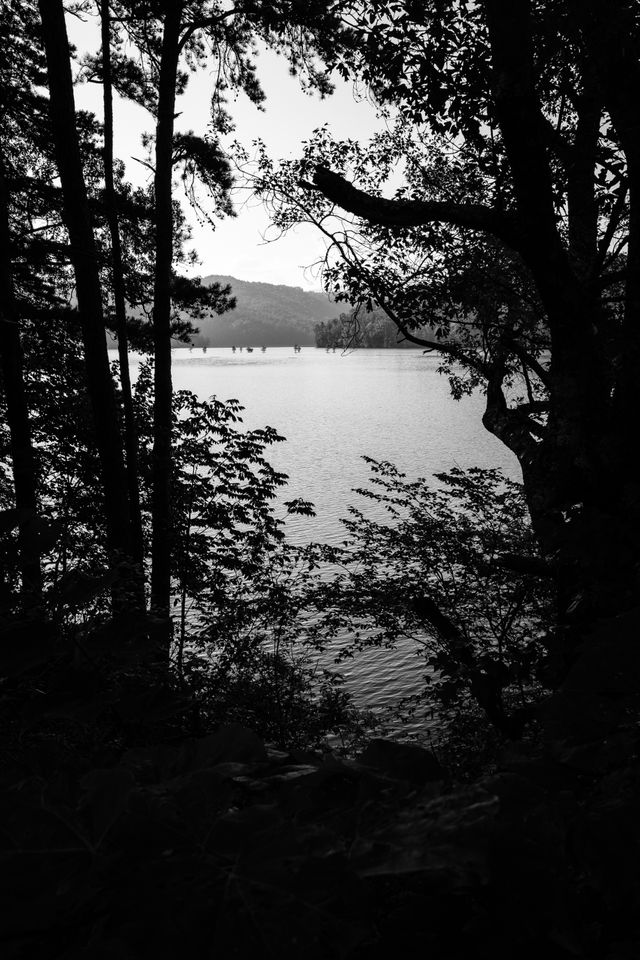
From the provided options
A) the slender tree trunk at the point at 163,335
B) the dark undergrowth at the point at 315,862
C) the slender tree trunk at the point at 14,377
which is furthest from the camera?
the slender tree trunk at the point at 163,335

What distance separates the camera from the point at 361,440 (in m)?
38.2

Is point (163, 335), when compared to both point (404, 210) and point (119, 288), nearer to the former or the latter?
point (119, 288)

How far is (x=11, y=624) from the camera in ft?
3.53

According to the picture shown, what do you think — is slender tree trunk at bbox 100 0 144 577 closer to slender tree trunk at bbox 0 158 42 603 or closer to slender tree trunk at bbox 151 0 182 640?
slender tree trunk at bbox 151 0 182 640

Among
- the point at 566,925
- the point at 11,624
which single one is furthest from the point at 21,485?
the point at 566,925

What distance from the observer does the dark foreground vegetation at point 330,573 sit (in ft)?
1.92

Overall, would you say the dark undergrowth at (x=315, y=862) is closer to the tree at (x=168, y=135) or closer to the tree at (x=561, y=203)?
the tree at (x=561, y=203)

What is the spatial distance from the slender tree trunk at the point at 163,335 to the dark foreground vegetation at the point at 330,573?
0.06 metres

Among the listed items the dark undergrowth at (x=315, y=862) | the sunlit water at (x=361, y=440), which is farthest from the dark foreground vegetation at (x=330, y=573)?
the sunlit water at (x=361, y=440)

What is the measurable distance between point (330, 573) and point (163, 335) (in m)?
9.05

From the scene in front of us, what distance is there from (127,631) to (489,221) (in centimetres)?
489

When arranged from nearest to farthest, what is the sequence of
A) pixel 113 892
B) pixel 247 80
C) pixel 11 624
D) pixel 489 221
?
pixel 113 892 → pixel 11 624 → pixel 489 221 → pixel 247 80

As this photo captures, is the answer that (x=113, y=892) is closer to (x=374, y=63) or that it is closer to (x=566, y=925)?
(x=566, y=925)

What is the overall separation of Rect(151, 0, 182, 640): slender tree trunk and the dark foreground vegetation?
0.20ft
